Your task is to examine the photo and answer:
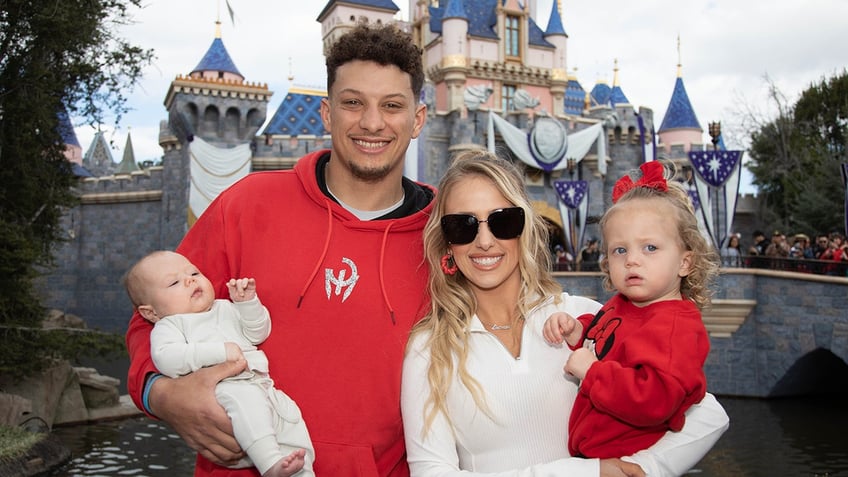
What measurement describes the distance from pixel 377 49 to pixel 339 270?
0.74 meters

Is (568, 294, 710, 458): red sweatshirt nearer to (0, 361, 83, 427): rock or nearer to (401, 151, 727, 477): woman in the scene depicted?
(401, 151, 727, 477): woman

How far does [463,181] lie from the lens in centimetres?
229

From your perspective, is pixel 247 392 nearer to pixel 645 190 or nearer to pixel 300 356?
pixel 300 356

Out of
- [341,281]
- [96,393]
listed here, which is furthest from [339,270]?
[96,393]

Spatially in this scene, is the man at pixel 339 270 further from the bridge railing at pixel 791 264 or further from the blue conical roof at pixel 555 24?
the blue conical roof at pixel 555 24

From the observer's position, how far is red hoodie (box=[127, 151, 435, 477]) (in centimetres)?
231

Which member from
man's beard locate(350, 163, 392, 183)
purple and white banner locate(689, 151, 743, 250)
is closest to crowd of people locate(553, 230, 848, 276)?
purple and white banner locate(689, 151, 743, 250)

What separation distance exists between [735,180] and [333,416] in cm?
1213

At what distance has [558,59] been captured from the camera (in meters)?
24.2

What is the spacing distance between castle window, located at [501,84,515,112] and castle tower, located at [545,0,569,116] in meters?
1.39

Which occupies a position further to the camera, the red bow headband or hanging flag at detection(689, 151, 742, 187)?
hanging flag at detection(689, 151, 742, 187)

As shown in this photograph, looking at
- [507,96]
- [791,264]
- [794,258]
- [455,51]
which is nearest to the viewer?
[794,258]

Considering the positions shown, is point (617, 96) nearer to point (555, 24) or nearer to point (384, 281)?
point (555, 24)

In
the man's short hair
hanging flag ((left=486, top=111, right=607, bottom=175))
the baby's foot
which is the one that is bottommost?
the baby's foot
